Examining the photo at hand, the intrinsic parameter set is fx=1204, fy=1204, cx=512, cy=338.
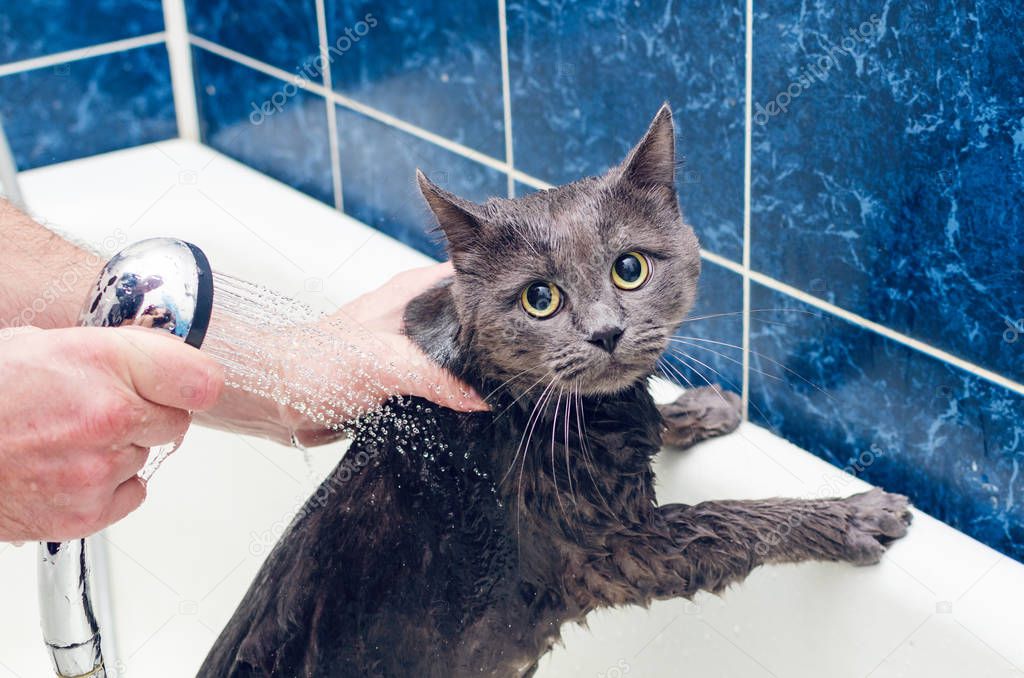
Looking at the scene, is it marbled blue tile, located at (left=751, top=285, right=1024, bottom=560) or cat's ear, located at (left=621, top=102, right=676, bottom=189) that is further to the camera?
marbled blue tile, located at (left=751, top=285, right=1024, bottom=560)

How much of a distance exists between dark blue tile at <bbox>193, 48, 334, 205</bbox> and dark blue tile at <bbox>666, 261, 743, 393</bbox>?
0.75m

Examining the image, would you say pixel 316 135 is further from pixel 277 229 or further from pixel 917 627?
pixel 917 627

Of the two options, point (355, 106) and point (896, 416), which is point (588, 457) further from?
point (355, 106)

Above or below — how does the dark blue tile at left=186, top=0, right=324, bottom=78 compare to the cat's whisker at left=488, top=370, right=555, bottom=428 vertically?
above

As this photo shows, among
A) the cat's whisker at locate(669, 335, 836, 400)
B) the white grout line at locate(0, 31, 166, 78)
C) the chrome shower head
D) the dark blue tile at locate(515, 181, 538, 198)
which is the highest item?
the chrome shower head

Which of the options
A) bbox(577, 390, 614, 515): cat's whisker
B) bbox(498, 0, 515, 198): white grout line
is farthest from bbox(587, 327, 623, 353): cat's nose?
bbox(498, 0, 515, 198): white grout line

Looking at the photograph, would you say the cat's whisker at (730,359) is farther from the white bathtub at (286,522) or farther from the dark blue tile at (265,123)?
the dark blue tile at (265,123)

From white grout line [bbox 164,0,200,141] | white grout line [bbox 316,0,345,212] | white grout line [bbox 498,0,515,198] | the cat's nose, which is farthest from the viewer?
white grout line [bbox 164,0,200,141]

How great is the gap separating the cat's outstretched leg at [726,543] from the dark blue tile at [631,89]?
310mm

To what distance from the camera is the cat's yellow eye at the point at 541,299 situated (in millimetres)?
1053

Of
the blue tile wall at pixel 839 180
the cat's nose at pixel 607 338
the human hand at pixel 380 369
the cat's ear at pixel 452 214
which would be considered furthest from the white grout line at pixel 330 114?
the cat's nose at pixel 607 338

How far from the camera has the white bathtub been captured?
1142 millimetres

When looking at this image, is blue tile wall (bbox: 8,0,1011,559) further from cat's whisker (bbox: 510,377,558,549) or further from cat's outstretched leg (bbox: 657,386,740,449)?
cat's whisker (bbox: 510,377,558,549)

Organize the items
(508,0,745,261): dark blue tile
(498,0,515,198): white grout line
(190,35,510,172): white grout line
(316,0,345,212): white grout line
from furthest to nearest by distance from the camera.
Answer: (316,0,345,212): white grout line, (190,35,510,172): white grout line, (498,0,515,198): white grout line, (508,0,745,261): dark blue tile
